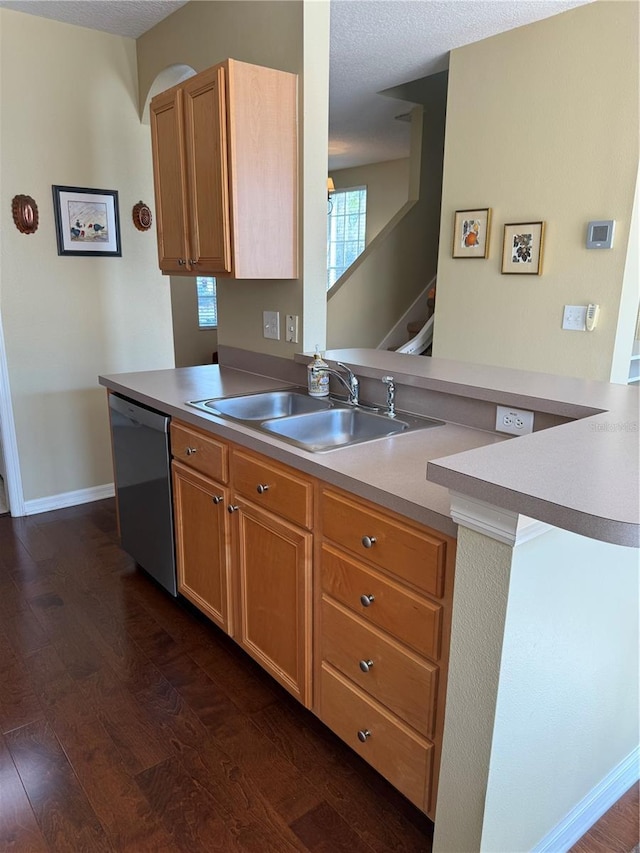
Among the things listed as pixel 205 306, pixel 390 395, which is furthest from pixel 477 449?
pixel 205 306

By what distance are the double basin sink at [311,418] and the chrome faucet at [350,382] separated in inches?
1.4

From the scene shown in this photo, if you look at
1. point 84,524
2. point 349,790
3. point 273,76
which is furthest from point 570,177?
point 84,524

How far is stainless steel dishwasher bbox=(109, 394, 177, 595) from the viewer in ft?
7.79

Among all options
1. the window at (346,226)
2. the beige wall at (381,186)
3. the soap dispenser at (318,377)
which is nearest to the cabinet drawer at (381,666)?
the soap dispenser at (318,377)

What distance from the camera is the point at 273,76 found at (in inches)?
→ 91.1

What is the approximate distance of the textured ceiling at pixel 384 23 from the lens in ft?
9.29

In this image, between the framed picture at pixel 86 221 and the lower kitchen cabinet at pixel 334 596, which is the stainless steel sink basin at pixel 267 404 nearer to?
the lower kitchen cabinet at pixel 334 596

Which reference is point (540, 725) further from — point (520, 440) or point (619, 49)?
point (619, 49)

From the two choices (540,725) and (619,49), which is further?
(619,49)

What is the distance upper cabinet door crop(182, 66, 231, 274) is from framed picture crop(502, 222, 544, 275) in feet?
5.70

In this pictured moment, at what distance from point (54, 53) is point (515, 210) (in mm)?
2597

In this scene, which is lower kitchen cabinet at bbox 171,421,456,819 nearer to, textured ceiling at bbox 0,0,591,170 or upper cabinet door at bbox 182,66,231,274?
upper cabinet door at bbox 182,66,231,274

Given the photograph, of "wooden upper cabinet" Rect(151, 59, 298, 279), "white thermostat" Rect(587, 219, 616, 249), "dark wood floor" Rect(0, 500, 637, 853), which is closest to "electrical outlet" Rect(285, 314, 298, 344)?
"wooden upper cabinet" Rect(151, 59, 298, 279)

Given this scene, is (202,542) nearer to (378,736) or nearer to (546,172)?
(378,736)
